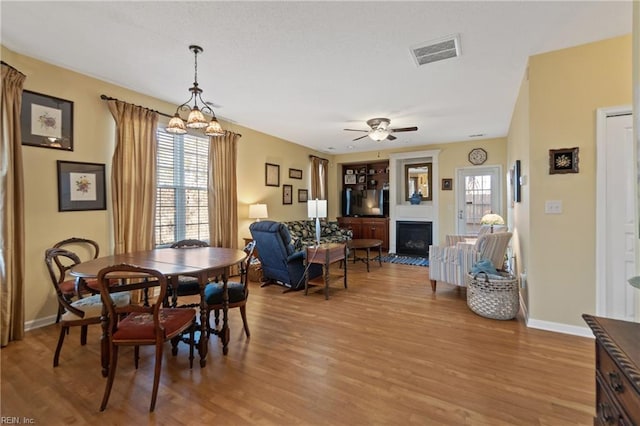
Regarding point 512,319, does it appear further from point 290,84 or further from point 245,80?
point 245,80

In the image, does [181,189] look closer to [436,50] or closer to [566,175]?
[436,50]

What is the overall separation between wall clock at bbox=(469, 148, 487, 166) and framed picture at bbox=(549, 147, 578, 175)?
4.00 metres

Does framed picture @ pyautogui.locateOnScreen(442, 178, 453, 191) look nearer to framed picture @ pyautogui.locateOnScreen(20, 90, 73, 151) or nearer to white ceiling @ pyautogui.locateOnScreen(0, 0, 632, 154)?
white ceiling @ pyautogui.locateOnScreen(0, 0, 632, 154)

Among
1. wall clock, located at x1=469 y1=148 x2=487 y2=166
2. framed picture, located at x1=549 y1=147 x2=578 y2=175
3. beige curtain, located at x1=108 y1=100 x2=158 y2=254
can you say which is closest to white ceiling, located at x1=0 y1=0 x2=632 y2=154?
beige curtain, located at x1=108 y1=100 x2=158 y2=254

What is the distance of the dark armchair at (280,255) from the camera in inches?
157

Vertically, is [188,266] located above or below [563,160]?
below

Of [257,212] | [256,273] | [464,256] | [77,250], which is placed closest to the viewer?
[77,250]

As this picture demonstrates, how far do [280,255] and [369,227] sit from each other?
164 inches

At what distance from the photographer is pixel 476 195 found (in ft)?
21.7

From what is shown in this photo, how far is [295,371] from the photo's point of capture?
214cm

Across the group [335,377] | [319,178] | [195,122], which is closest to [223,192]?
[195,122]

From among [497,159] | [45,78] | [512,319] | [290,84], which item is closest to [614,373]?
[512,319]

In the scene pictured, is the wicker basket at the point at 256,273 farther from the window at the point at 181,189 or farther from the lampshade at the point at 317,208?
the lampshade at the point at 317,208

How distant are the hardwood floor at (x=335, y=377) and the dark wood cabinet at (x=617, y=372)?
0.73 meters
